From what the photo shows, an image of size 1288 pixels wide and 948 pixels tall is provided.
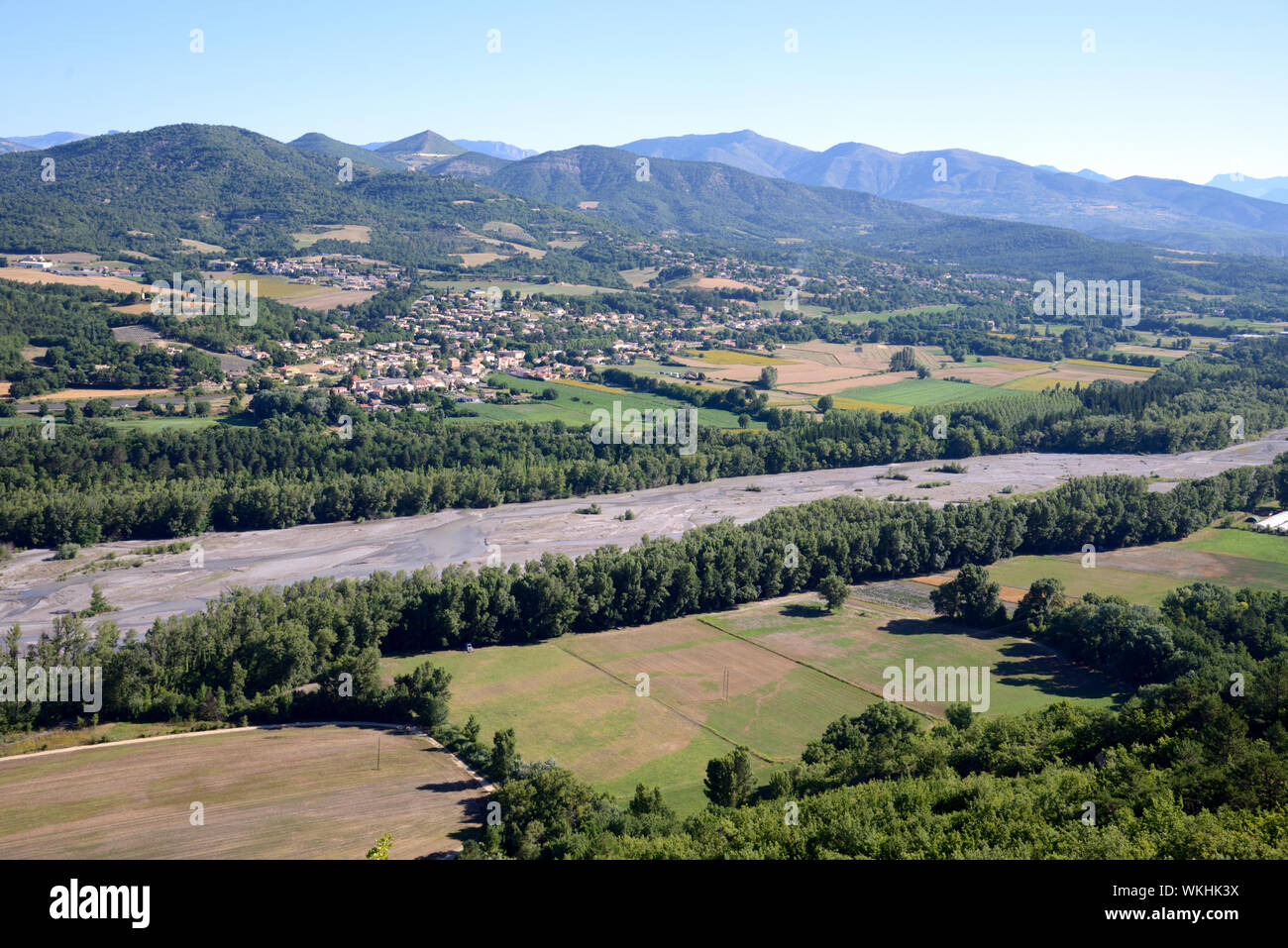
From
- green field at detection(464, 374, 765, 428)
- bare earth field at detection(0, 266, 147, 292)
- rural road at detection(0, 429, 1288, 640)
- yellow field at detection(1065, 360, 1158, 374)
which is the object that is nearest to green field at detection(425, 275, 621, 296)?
bare earth field at detection(0, 266, 147, 292)

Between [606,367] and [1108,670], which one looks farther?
[606,367]

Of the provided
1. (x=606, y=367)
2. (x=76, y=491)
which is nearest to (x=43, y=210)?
(x=606, y=367)

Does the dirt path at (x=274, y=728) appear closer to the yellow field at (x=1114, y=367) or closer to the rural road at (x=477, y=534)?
the rural road at (x=477, y=534)

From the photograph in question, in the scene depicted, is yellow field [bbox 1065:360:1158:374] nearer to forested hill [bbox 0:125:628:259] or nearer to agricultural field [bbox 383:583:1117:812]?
agricultural field [bbox 383:583:1117:812]

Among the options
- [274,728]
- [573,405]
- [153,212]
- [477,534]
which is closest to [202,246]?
[153,212]

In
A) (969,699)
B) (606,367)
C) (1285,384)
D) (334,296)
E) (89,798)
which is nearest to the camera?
(89,798)
